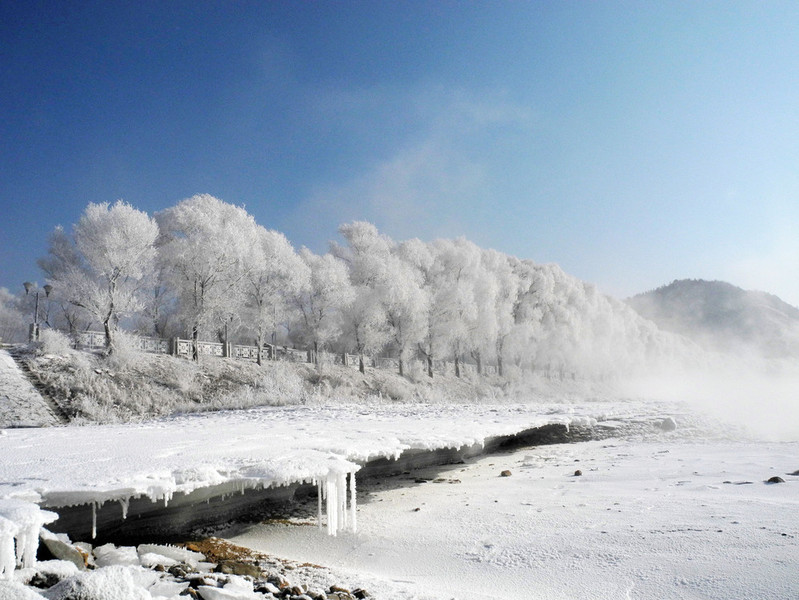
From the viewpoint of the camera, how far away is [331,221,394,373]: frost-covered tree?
3362 centimetres

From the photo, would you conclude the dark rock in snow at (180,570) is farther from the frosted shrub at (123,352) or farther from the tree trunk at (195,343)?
the tree trunk at (195,343)

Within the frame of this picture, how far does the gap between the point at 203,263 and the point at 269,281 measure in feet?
15.1

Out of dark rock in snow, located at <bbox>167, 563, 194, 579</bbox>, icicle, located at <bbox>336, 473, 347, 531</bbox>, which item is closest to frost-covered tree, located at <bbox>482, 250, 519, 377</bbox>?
icicle, located at <bbox>336, 473, 347, 531</bbox>

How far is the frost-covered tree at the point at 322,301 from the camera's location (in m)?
32.0

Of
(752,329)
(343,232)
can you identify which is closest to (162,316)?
(343,232)

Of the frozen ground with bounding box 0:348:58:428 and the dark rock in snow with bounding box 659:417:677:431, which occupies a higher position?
the frozen ground with bounding box 0:348:58:428

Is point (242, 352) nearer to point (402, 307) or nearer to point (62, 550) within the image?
point (402, 307)

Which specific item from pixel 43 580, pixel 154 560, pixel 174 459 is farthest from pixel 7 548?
pixel 174 459

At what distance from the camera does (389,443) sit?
24.4ft

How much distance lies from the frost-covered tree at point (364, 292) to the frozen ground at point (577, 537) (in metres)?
25.6

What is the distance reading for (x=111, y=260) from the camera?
77.4 ft

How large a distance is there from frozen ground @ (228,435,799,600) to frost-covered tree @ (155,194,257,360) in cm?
2142

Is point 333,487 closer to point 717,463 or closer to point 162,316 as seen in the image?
point 717,463

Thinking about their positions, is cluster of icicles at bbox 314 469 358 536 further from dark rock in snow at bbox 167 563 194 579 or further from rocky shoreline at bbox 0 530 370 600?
dark rock in snow at bbox 167 563 194 579
